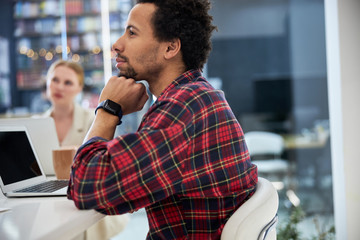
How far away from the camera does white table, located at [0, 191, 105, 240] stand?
2.66ft

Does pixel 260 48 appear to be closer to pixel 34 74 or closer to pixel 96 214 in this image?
pixel 34 74

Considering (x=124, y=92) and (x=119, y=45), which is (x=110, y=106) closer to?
(x=124, y=92)

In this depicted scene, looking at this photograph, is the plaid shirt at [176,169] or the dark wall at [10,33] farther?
the dark wall at [10,33]

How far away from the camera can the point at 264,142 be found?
3.72 meters

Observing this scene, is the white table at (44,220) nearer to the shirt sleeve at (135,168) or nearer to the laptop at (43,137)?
the shirt sleeve at (135,168)

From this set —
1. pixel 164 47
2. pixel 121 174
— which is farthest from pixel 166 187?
pixel 164 47

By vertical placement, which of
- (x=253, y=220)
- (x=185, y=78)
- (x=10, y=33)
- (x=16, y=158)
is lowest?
(x=253, y=220)

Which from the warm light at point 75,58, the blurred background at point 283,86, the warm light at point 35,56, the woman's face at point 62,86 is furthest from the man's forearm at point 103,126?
the warm light at point 35,56

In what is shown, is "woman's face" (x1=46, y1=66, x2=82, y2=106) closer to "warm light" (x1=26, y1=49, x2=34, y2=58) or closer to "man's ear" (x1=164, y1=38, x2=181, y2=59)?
"warm light" (x1=26, y1=49, x2=34, y2=58)

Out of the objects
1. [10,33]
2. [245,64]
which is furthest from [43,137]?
[10,33]

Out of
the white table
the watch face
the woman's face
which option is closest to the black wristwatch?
the watch face

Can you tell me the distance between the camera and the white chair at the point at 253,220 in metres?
0.98

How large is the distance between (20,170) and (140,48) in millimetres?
621

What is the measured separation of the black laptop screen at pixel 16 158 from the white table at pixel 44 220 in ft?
0.76
